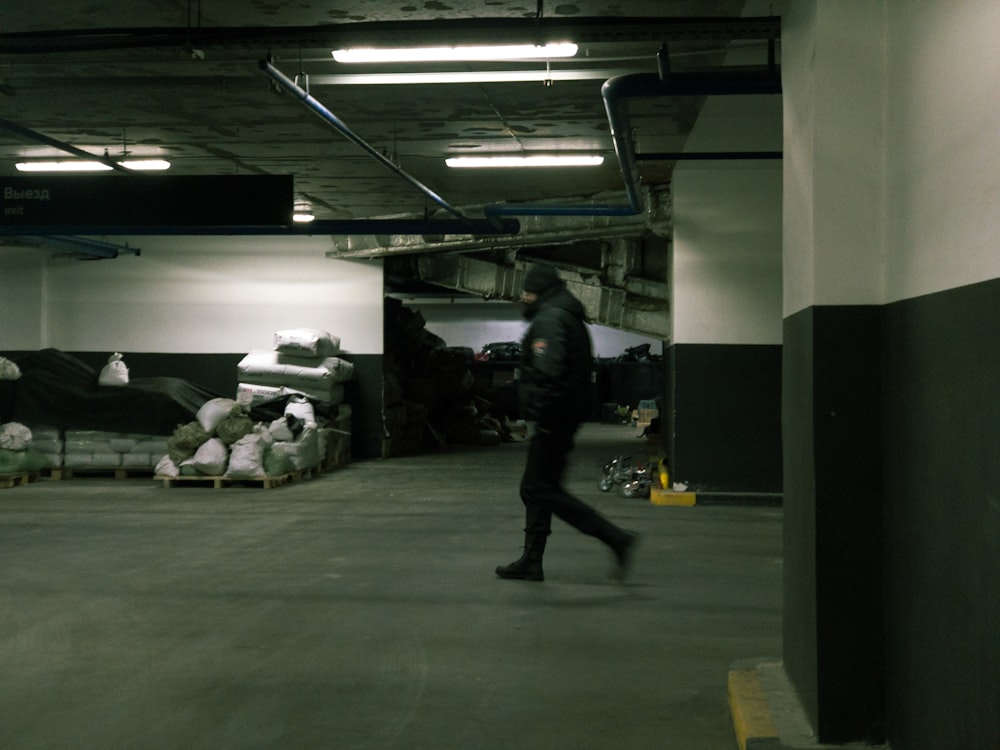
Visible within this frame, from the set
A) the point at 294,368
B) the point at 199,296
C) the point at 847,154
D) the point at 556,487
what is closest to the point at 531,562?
the point at 556,487

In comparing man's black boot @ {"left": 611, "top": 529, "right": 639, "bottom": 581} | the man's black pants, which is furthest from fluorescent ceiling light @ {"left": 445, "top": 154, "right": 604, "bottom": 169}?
man's black boot @ {"left": 611, "top": 529, "right": 639, "bottom": 581}

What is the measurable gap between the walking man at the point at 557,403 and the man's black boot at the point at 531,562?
0.31 metres

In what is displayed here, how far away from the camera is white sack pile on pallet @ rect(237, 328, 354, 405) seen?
43.1 ft

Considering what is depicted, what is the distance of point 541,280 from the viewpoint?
5586 millimetres

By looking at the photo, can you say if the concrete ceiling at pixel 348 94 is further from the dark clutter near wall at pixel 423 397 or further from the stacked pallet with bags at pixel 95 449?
the stacked pallet with bags at pixel 95 449

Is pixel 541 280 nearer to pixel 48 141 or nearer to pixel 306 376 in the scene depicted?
pixel 48 141

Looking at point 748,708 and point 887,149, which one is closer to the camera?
point 887,149

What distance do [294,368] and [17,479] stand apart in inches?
141

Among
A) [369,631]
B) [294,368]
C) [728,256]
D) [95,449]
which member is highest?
[728,256]

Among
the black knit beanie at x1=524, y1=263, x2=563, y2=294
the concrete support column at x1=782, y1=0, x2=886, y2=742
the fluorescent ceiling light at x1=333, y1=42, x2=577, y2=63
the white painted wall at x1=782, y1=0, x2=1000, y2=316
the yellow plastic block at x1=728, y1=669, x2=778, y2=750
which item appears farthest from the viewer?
the fluorescent ceiling light at x1=333, y1=42, x2=577, y2=63

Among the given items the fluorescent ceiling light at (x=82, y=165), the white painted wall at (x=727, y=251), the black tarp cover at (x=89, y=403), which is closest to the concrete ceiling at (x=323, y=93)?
the fluorescent ceiling light at (x=82, y=165)

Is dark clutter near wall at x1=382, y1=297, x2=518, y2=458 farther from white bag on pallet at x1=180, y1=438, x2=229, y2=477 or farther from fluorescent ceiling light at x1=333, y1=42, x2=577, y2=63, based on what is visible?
fluorescent ceiling light at x1=333, y1=42, x2=577, y2=63

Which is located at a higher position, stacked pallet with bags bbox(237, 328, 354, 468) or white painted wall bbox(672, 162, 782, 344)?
white painted wall bbox(672, 162, 782, 344)

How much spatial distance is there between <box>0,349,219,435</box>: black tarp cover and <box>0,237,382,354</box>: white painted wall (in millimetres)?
2784
